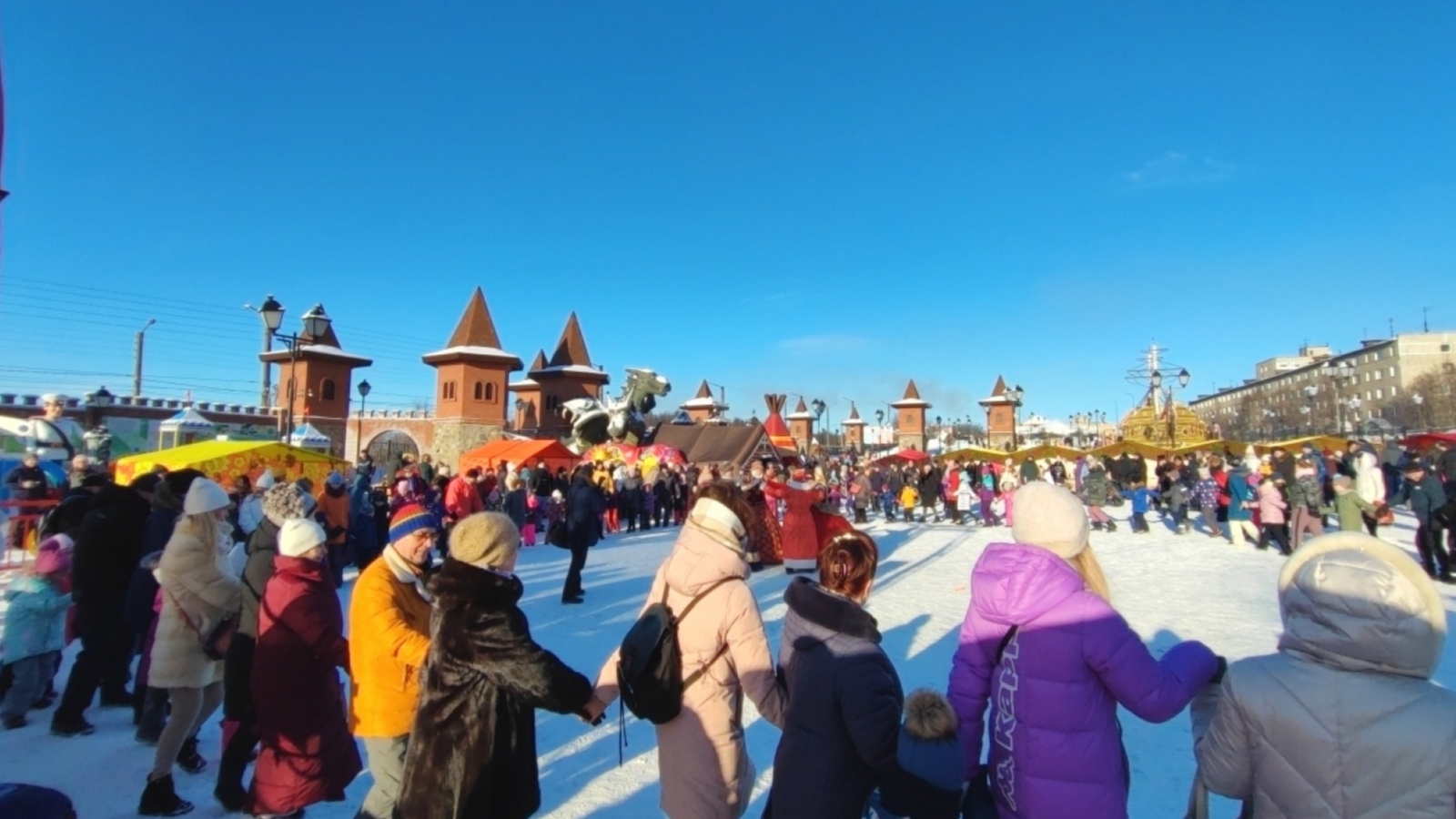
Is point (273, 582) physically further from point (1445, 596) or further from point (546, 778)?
point (1445, 596)

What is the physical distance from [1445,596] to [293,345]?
15.8 m

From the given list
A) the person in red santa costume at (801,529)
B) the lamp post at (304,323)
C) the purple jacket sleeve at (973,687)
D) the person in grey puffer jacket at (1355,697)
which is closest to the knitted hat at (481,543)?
the purple jacket sleeve at (973,687)

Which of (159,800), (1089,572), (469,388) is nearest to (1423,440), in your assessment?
(1089,572)

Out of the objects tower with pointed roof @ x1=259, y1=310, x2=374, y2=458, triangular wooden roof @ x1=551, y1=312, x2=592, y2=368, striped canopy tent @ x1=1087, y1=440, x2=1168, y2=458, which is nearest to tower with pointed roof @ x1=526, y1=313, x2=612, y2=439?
triangular wooden roof @ x1=551, y1=312, x2=592, y2=368

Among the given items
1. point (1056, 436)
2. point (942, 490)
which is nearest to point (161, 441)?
point (942, 490)

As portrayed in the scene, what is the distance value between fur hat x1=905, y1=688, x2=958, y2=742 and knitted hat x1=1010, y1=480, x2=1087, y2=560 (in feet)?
1.84

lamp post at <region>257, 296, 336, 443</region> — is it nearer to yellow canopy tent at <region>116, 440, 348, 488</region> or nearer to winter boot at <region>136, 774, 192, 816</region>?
yellow canopy tent at <region>116, 440, 348, 488</region>

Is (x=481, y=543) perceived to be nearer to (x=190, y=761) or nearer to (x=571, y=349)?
(x=190, y=761)

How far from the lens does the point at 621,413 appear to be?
2745 cm

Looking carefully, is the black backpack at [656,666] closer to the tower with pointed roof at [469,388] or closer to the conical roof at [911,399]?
the tower with pointed roof at [469,388]

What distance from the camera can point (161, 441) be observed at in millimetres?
27797

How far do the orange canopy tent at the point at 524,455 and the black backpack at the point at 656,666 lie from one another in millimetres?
15353

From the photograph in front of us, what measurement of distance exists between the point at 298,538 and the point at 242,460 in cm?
1101

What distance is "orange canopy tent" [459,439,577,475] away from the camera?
1772cm
